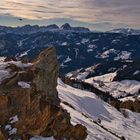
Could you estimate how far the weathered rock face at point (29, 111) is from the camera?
44.9 metres

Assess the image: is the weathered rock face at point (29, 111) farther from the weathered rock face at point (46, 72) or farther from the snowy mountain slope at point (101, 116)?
the snowy mountain slope at point (101, 116)

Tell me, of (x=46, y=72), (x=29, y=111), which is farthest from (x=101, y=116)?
(x=29, y=111)

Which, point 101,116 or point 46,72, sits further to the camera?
point 101,116

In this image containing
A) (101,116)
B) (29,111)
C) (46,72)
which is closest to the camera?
(29,111)

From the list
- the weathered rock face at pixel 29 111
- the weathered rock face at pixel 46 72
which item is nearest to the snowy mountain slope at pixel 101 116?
the weathered rock face at pixel 46 72

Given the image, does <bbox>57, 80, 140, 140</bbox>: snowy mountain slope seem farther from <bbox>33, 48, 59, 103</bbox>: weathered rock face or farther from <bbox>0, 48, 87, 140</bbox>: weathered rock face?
<bbox>0, 48, 87, 140</bbox>: weathered rock face

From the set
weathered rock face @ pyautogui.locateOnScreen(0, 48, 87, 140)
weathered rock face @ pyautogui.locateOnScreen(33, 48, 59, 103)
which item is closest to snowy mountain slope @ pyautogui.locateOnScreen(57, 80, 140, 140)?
weathered rock face @ pyautogui.locateOnScreen(33, 48, 59, 103)

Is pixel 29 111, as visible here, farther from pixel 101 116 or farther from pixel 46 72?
pixel 101 116

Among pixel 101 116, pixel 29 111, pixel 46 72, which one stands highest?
pixel 46 72

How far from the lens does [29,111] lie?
4781 cm

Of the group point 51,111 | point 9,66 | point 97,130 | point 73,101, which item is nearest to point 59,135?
point 51,111

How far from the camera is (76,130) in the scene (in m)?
54.7

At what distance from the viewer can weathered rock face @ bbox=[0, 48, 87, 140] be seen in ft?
147

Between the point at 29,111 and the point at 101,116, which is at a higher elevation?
the point at 29,111
